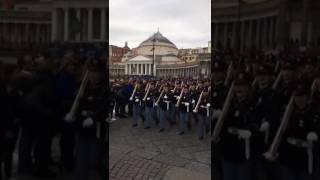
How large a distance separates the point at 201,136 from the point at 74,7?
1850 millimetres

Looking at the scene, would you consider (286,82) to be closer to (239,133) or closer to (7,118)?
(239,133)

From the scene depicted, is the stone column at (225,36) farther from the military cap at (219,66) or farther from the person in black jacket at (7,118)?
the person in black jacket at (7,118)

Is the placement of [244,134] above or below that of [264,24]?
below

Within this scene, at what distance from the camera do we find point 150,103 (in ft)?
18.1

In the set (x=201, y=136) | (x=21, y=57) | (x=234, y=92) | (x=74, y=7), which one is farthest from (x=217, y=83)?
(x=21, y=57)

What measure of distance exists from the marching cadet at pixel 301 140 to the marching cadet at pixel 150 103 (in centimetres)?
143

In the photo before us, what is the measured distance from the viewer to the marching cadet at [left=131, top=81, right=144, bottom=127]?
206 inches

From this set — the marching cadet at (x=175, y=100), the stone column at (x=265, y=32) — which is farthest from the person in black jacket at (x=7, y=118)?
the stone column at (x=265, y=32)

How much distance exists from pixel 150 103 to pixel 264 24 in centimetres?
165

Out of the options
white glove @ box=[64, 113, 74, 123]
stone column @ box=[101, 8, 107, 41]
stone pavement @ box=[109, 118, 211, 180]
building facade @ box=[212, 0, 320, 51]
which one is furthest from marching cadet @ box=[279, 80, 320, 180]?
white glove @ box=[64, 113, 74, 123]

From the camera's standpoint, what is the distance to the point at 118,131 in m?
5.12

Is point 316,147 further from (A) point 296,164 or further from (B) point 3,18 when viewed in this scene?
(B) point 3,18

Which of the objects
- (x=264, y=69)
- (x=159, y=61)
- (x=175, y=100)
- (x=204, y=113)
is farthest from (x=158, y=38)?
(x=264, y=69)

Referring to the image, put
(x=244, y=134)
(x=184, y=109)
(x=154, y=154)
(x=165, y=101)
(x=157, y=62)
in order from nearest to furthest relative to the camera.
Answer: (x=244, y=134) < (x=154, y=154) < (x=157, y=62) < (x=184, y=109) < (x=165, y=101)
